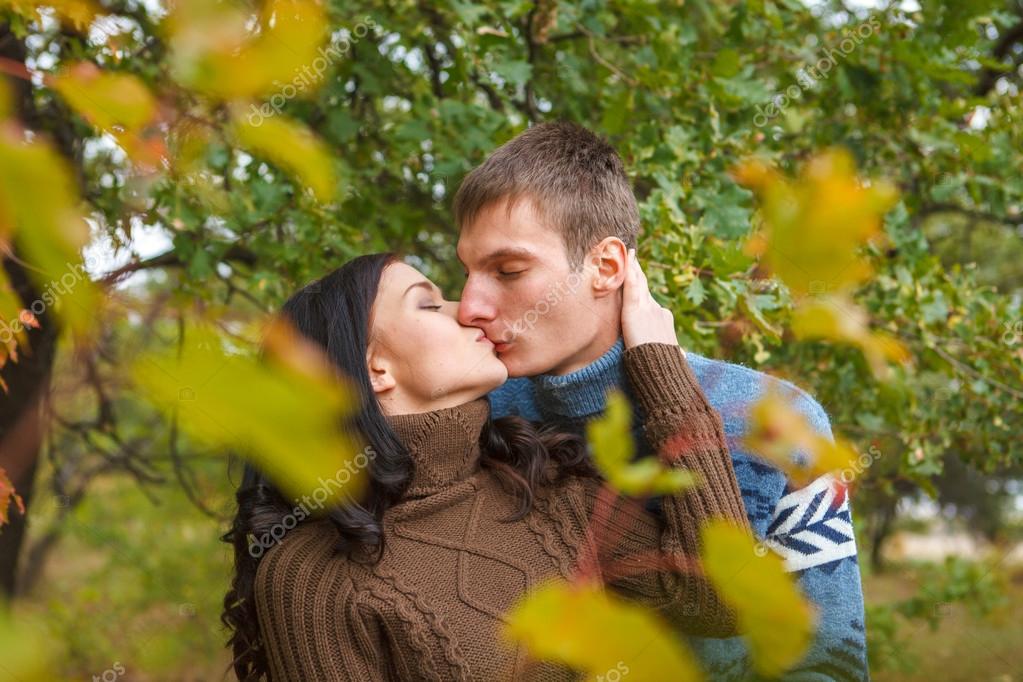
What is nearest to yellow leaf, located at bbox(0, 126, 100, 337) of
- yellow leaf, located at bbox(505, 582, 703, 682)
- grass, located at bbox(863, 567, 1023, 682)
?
yellow leaf, located at bbox(505, 582, 703, 682)

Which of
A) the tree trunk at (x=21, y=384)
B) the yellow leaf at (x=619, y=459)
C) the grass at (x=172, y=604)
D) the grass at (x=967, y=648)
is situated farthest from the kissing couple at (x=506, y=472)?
the grass at (x=967, y=648)

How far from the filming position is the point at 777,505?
1.90m

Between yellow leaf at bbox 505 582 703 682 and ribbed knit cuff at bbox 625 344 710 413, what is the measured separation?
1.32 m

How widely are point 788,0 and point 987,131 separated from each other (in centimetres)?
81

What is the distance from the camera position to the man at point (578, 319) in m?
1.86

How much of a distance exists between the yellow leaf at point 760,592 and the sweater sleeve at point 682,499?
46.3 inches

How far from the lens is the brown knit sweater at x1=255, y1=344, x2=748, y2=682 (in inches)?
67.9

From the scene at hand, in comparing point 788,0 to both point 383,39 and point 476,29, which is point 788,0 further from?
point 383,39

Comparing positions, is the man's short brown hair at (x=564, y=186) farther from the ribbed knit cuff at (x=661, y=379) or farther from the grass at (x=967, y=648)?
the grass at (x=967, y=648)

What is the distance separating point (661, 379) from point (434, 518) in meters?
0.51

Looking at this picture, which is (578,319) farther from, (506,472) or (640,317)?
(506,472)

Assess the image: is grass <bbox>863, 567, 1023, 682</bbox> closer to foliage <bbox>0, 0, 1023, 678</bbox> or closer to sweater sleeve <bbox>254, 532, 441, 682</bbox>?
foliage <bbox>0, 0, 1023, 678</bbox>

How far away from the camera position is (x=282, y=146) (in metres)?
0.51

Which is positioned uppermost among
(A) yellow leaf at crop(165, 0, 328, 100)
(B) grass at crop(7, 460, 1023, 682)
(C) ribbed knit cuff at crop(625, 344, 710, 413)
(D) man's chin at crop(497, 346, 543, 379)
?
(A) yellow leaf at crop(165, 0, 328, 100)
